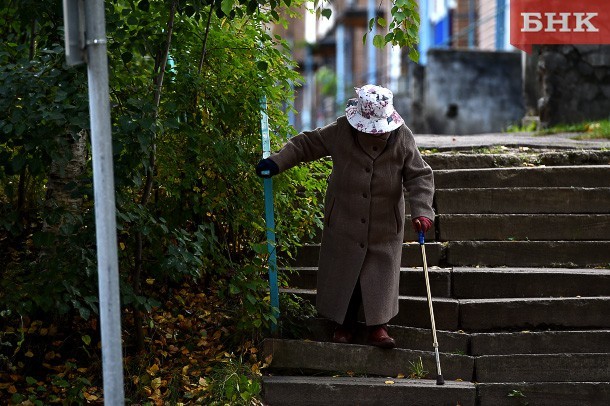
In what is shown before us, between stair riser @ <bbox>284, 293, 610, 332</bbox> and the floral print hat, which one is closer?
the floral print hat

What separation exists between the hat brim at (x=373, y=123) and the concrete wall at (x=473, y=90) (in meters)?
10.7

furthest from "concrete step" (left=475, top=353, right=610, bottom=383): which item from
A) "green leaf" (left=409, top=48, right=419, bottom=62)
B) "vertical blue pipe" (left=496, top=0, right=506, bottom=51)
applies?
"vertical blue pipe" (left=496, top=0, right=506, bottom=51)

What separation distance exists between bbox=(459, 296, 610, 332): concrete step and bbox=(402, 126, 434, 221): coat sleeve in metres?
0.76

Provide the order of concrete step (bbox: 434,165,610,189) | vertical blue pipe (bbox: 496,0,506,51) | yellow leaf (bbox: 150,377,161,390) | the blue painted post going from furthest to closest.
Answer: vertical blue pipe (bbox: 496,0,506,51) < concrete step (bbox: 434,165,610,189) < the blue painted post < yellow leaf (bbox: 150,377,161,390)

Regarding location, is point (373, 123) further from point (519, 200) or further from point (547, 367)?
point (519, 200)

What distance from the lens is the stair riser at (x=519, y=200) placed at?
341 inches

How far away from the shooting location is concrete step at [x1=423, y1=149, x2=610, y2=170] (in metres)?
9.38

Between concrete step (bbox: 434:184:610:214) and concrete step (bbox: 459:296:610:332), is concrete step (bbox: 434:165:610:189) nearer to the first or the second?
concrete step (bbox: 434:184:610:214)

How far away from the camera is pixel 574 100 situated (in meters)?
13.8

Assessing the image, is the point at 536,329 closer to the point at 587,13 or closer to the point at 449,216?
the point at 449,216

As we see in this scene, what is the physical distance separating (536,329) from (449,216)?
4.16 ft

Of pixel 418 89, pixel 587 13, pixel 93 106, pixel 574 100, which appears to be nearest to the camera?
pixel 93 106

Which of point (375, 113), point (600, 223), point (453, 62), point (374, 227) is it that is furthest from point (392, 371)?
point (453, 62)

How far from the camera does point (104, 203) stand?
444cm
